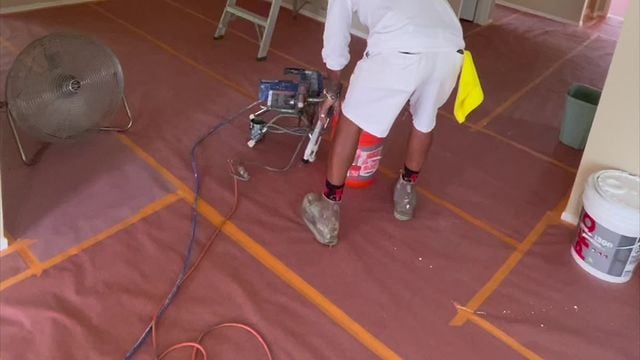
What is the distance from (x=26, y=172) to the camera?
2289mm

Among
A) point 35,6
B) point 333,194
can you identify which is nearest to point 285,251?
point 333,194

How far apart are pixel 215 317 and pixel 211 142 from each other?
1.07 meters

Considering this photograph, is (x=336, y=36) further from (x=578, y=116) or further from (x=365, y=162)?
(x=578, y=116)

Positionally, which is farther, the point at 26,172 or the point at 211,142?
the point at 211,142

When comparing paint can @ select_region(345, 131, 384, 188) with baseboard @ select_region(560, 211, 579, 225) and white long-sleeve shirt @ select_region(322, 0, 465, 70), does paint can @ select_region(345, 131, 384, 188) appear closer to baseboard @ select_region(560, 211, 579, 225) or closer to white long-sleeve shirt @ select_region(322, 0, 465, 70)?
white long-sleeve shirt @ select_region(322, 0, 465, 70)

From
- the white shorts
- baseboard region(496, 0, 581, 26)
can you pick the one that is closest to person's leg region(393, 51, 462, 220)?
the white shorts

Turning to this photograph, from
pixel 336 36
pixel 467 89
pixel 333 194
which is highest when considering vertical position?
A: pixel 336 36

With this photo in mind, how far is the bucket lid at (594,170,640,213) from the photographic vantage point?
1.91 meters

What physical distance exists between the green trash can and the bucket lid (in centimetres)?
76

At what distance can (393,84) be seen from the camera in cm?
182

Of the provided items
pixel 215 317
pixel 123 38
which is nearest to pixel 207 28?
pixel 123 38

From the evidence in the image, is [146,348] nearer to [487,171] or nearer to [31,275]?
[31,275]

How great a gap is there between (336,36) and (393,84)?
10.1 inches

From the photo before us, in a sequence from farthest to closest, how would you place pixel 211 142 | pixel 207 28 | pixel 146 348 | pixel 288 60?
pixel 207 28, pixel 288 60, pixel 211 142, pixel 146 348
